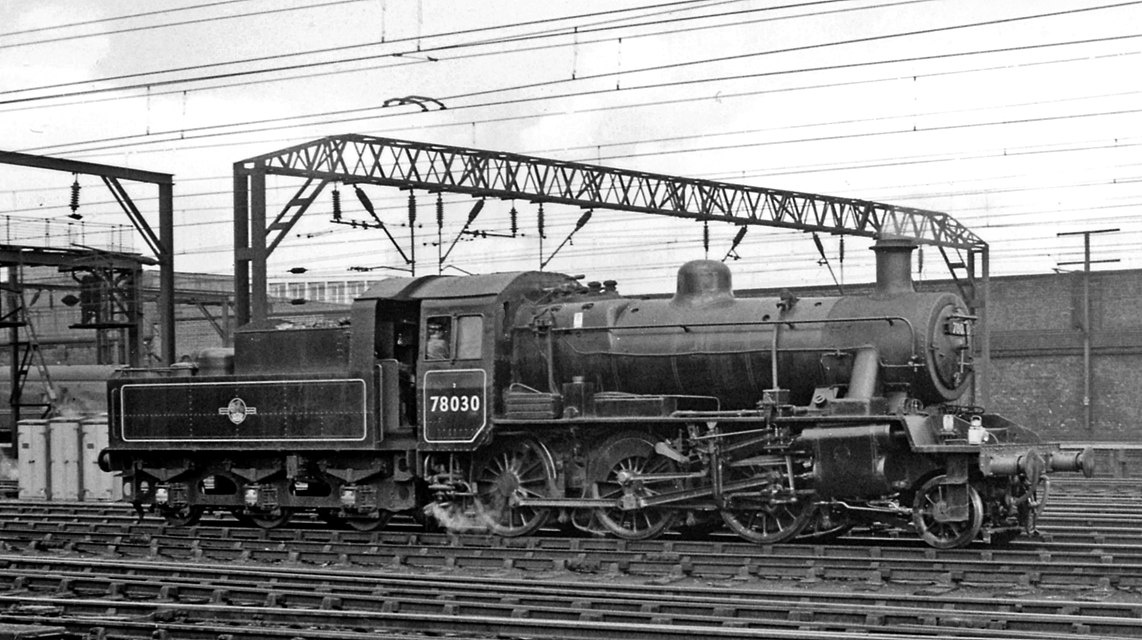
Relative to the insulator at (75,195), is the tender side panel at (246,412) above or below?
below

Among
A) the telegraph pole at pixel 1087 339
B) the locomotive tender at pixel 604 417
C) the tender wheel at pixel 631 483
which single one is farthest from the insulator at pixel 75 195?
the telegraph pole at pixel 1087 339

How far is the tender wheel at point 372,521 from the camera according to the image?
17.1m

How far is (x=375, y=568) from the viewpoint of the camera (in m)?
14.6

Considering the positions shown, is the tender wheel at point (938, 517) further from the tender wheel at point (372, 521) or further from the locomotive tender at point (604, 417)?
the tender wheel at point (372, 521)

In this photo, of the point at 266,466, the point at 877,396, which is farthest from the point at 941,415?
the point at 266,466

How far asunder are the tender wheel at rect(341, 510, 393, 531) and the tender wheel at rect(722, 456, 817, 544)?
4.55 metres

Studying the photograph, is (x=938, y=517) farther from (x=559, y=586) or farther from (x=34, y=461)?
(x=34, y=461)

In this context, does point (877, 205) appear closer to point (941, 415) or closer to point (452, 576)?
point (941, 415)

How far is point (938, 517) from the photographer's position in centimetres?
1377

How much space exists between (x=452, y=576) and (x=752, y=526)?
11.8ft

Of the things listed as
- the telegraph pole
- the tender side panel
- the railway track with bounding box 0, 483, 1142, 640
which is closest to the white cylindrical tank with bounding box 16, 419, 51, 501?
the tender side panel

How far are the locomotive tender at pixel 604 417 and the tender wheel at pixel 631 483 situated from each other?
0.03 metres

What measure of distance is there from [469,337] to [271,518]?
3.99 metres

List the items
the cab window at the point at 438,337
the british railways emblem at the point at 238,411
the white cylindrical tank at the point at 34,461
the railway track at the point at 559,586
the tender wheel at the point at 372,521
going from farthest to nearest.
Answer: the white cylindrical tank at the point at 34,461 → the british railways emblem at the point at 238,411 → the tender wheel at the point at 372,521 → the cab window at the point at 438,337 → the railway track at the point at 559,586
